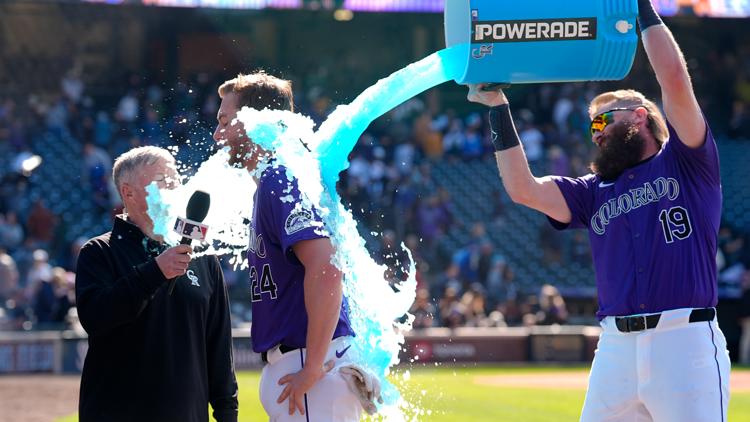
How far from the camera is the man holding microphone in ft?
13.3

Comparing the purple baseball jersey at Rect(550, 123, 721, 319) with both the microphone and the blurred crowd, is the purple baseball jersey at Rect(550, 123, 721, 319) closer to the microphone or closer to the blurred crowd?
the microphone

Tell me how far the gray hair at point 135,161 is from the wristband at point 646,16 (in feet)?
6.64

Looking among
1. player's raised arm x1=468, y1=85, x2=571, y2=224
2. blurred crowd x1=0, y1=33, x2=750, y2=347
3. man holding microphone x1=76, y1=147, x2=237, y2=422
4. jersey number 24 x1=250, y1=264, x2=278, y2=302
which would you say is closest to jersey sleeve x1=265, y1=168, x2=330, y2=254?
jersey number 24 x1=250, y1=264, x2=278, y2=302

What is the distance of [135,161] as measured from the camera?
434cm

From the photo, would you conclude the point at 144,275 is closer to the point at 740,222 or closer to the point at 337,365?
the point at 337,365

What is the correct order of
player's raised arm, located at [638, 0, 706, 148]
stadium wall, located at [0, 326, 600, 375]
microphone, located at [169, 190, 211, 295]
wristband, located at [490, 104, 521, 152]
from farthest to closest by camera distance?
1. stadium wall, located at [0, 326, 600, 375]
2. wristband, located at [490, 104, 521, 152]
3. player's raised arm, located at [638, 0, 706, 148]
4. microphone, located at [169, 190, 211, 295]

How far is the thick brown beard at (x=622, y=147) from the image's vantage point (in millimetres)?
4637

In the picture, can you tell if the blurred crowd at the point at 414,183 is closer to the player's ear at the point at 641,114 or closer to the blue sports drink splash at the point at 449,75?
the player's ear at the point at 641,114

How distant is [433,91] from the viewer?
24141 mm

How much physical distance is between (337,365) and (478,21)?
4.54 feet

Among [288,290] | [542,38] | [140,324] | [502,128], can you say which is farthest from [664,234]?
[140,324]

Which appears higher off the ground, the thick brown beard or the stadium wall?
the thick brown beard

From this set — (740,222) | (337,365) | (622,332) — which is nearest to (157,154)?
(337,365)

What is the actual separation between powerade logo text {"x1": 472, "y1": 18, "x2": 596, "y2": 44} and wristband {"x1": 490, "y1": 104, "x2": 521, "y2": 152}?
702 millimetres
